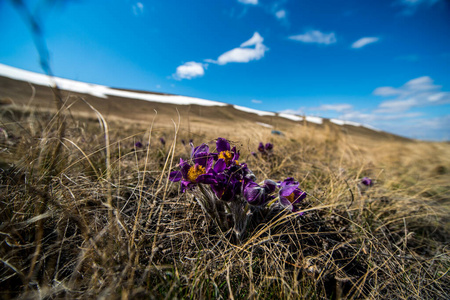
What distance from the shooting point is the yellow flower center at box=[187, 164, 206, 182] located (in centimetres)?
90

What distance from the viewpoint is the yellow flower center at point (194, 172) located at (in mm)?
898

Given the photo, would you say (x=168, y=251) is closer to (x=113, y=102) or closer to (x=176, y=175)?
(x=176, y=175)

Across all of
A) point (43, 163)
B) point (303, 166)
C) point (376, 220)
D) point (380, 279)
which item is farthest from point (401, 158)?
point (43, 163)

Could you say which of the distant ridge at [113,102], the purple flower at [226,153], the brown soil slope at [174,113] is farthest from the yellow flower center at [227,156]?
the distant ridge at [113,102]

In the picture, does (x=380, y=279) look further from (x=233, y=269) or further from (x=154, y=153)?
(x=154, y=153)

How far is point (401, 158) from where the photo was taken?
13.6 ft

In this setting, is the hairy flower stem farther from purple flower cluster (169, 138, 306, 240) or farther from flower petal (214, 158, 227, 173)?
flower petal (214, 158, 227, 173)

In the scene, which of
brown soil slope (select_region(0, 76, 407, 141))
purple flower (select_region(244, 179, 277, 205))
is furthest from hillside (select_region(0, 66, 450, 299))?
brown soil slope (select_region(0, 76, 407, 141))

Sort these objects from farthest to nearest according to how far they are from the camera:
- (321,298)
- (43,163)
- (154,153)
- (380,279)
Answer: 1. (154,153)
2. (43,163)
3. (380,279)
4. (321,298)

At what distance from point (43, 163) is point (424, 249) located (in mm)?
2736

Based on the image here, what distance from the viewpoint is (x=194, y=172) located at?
3.00 ft

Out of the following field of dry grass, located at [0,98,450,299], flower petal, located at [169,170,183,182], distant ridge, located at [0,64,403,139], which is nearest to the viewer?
field of dry grass, located at [0,98,450,299]

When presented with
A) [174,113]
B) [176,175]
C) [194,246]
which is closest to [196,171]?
[176,175]

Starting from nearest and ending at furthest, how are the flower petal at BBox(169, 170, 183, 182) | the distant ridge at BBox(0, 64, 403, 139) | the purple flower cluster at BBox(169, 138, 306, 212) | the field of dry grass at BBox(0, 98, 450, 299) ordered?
the field of dry grass at BBox(0, 98, 450, 299) → the purple flower cluster at BBox(169, 138, 306, 212) → the flower petal at BBox(169, 170, 183, 182) → the distant ridge at BBox(0, 64, 403, 139)
